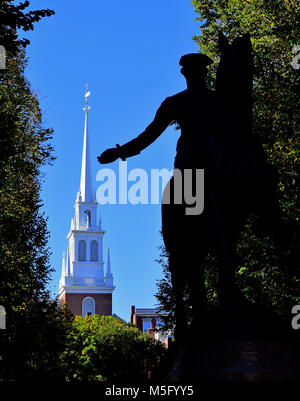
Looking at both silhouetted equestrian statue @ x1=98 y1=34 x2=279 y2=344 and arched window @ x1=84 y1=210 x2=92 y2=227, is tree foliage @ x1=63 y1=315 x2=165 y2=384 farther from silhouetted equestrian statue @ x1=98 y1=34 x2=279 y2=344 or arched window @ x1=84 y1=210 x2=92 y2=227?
arched window @ x1=84 y1=210 x2=92 y2=227

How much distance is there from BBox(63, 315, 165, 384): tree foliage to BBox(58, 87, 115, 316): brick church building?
152ft

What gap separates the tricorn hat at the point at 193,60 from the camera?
26.4 ft

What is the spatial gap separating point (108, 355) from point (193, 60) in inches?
1357

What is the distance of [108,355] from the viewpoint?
40.7m

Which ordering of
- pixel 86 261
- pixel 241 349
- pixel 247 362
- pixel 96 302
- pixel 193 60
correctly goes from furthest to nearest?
pixel 86 261, pixel 96 302, pixel 193 60, pixel 241 349, pixel 247 362

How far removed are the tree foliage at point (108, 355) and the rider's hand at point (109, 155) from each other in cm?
1325

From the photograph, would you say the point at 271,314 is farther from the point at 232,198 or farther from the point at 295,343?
the point at 232,198

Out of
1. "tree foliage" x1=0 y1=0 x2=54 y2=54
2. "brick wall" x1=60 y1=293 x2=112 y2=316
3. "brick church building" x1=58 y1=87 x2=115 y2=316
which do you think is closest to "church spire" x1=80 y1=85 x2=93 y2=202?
"brick church building" x1=58 y1=87 x2=115 y2=316

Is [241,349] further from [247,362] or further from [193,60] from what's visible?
[193,60]

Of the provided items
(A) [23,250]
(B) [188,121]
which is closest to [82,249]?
(A) [23,250]

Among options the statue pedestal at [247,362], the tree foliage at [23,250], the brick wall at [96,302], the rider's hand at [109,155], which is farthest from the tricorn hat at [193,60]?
the brick wall at [96,302]

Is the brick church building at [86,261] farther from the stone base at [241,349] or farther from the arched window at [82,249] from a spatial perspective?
the stone base at [241,349]

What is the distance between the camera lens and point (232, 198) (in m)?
7.28
